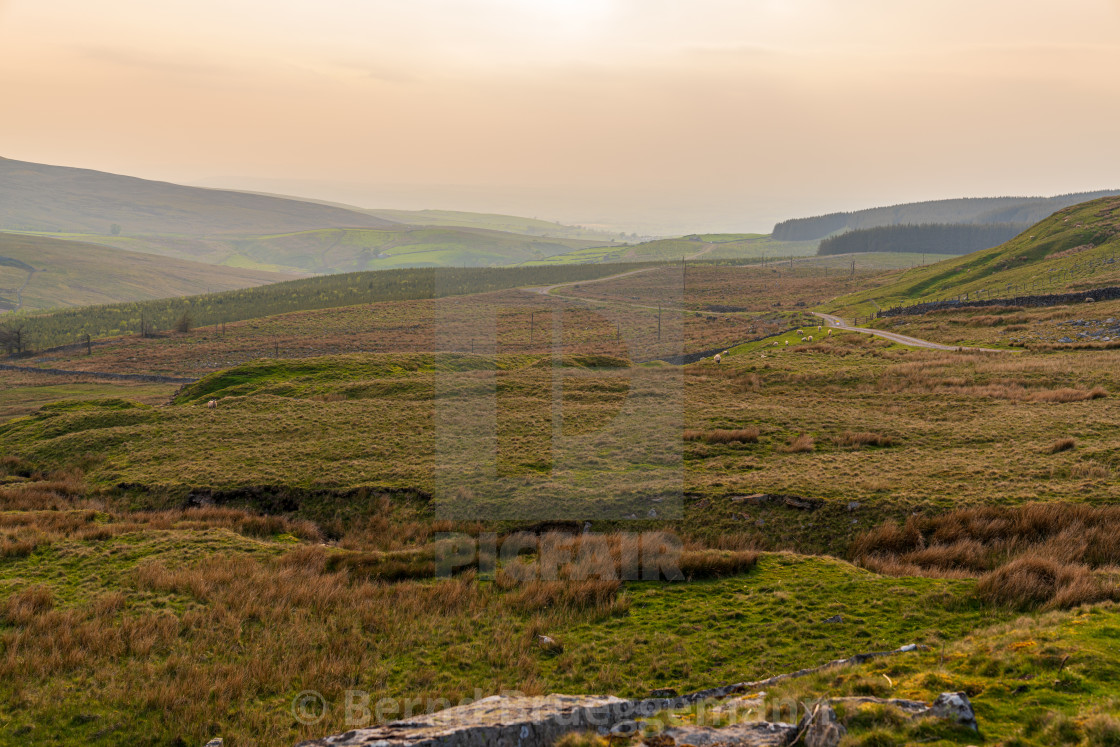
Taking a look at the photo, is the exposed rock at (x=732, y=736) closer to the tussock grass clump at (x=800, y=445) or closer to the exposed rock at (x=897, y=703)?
the exposed rock at (x=897, y=703)

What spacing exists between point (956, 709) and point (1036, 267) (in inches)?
4554

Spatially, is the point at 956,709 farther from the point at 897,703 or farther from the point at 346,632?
the point at 346,632

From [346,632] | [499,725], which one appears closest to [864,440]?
[346,632]

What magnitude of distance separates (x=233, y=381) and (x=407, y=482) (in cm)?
3212

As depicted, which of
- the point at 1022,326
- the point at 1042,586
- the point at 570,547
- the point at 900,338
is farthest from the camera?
the point at 900,338

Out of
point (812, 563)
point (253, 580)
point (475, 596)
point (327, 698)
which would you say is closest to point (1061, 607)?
point (812, 563)

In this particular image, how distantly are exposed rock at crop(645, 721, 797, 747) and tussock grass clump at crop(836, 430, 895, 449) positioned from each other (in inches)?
757

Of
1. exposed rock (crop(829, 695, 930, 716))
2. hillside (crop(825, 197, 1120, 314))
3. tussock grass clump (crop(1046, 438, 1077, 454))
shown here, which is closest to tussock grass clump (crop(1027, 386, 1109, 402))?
tussock grass clump (crop(1046, 438, 1077, 454))

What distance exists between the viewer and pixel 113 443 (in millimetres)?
27750

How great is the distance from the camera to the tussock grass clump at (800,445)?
2288 centimetres

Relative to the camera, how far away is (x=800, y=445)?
23.2 m

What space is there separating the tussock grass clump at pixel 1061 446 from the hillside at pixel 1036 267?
65452mm

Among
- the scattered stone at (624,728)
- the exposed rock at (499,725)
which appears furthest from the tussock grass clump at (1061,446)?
the scattered stone at (624,728)

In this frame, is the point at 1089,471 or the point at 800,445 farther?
the point at 800,445
